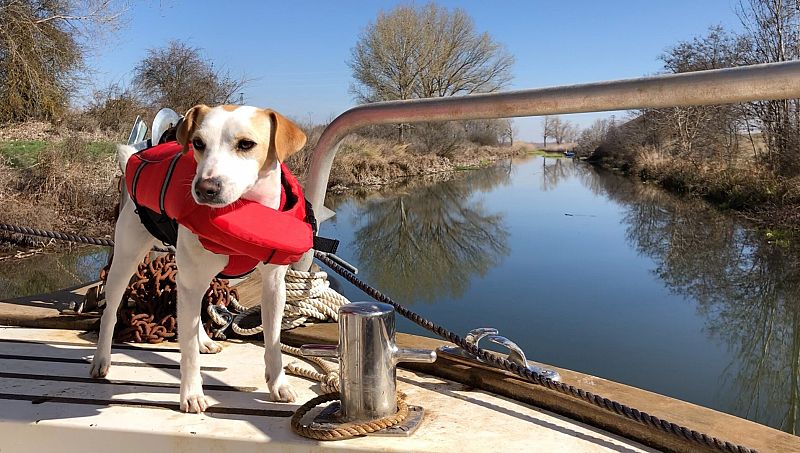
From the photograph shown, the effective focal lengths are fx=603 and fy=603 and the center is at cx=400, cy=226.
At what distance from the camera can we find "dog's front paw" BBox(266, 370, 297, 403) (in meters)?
1.91

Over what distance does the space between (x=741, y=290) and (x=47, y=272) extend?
10707 mm

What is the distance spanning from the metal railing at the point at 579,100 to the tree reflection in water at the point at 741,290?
13.8ft

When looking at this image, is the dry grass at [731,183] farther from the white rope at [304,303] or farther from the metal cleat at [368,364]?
the metal cleat at [368,364]

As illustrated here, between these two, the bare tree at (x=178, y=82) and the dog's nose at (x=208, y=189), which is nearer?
the dog's nose at (x=208, y=189)

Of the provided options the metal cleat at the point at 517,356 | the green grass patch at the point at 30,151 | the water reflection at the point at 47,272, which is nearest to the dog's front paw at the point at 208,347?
the metal cleat at the point at 517,356

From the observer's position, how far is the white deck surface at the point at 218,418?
5.24 ft

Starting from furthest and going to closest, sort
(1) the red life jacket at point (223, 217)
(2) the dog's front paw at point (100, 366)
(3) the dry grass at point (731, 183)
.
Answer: (3) the dry grass at point (731, 183) → (2) the dog's front paw at point (100, 366) → (1) the red life jacket at point (223, 217)

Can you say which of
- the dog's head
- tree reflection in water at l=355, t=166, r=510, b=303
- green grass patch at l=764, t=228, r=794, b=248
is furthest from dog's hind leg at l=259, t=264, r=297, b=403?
green grass patch at l=764, t=228, r=794, b=248

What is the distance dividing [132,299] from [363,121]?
129 centimetres

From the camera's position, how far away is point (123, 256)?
7.45 feet

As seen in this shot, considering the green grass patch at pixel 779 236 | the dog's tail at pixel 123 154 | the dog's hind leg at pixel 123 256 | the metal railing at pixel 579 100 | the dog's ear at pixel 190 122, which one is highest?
the metal railing at pixel 579 100

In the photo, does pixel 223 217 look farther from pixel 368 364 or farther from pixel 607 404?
pixel 607 404

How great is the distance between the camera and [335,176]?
2242cm

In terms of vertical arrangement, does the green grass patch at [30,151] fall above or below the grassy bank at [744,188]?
above
